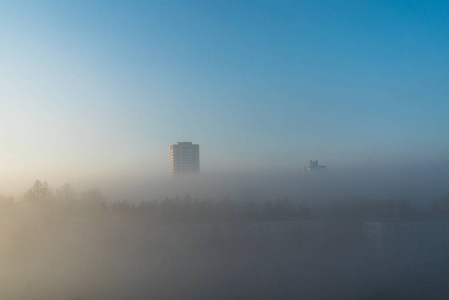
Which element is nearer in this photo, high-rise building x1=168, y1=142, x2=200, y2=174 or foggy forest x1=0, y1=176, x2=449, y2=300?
foggy forest x1=0, y1=176, x2=449, y2=300

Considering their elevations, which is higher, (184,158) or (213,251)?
(184,158)

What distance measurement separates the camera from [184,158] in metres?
14.2

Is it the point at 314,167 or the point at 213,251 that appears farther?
the point at 314,167

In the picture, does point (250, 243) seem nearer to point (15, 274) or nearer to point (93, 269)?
point (93, 269)

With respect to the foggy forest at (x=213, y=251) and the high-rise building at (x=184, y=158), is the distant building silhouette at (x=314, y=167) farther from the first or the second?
the high-rise building at (x=184, y=158)

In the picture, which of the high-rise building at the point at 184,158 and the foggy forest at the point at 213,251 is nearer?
the foggy forest at the point at 213,251

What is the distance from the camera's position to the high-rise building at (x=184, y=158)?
1360cm

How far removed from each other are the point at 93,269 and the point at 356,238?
294 inches

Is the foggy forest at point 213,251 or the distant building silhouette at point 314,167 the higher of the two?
the distant building silhouette at point 314,167

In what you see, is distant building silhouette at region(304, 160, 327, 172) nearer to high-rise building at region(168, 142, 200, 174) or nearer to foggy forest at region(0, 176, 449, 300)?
foggy forest at region(0, 176, 449, 300)

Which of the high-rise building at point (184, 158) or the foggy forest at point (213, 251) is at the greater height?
the high-rise building at point (184, 158)

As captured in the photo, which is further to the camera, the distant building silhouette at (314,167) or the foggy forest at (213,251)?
the distant building silhouette at (314,167)

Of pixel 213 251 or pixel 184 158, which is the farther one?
pixel 184 158

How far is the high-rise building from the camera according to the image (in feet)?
44.6
